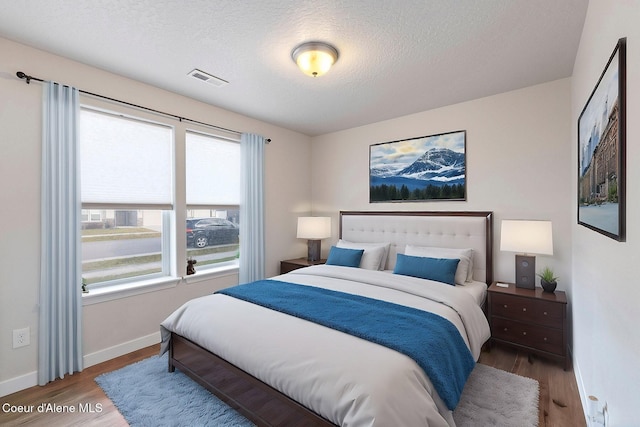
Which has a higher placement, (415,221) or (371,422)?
(415,221)

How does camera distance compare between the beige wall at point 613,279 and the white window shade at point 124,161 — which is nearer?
the beige wall at point 613,279

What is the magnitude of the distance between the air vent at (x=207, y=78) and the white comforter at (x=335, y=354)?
1999mm

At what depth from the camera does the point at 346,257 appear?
11.7 ft

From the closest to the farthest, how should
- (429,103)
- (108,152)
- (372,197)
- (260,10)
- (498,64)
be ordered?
(260,10), (498,64), (108,152), (429,103), (372,197)

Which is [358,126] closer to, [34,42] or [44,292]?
[34,42]

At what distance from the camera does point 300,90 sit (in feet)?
9.97

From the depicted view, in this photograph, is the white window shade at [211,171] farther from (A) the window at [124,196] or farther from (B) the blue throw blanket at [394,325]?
(B) the blue throw blanket at [394,325]

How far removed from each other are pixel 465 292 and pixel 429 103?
2101mm

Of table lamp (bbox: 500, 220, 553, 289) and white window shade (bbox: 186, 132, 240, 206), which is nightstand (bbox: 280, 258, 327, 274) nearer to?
white window shade (bbox: 186, 132, 240, 206)

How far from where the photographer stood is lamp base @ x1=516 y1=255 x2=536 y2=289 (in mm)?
2783

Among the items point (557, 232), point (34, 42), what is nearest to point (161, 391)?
point (34, 42)

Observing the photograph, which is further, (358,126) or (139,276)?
(358,126)

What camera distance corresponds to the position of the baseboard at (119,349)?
258 cm

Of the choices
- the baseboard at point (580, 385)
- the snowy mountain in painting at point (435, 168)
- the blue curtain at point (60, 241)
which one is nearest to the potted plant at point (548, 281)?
the baseboard at point (580, 385)
